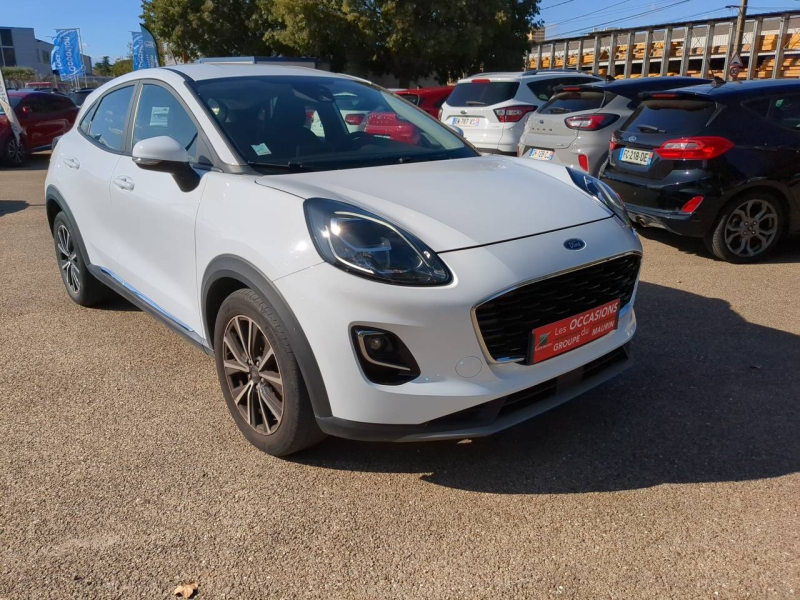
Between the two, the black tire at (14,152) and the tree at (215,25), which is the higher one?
the tree at (215,25)

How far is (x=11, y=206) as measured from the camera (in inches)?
379

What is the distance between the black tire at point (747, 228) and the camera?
592cm

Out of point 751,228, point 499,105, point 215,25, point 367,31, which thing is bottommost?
point 751,228

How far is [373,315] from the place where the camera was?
244cm

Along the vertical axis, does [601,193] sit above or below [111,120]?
below

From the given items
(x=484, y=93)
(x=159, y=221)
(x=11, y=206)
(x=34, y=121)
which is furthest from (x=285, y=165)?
(x=34, y=121)

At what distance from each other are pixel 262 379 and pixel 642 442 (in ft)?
5.55

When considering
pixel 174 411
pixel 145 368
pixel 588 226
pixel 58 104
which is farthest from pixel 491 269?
pixel 58 104

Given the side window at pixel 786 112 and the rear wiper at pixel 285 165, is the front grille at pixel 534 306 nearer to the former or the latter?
the rear wiper at pixel 285 165

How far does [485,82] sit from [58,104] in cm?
1123

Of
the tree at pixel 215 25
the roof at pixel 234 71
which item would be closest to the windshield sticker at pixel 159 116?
the roof at pixel 234 71

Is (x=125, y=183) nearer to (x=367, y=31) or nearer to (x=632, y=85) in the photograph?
(x=632, y=85)

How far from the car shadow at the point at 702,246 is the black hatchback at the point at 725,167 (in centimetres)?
22

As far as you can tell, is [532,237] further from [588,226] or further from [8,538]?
[8,538]
